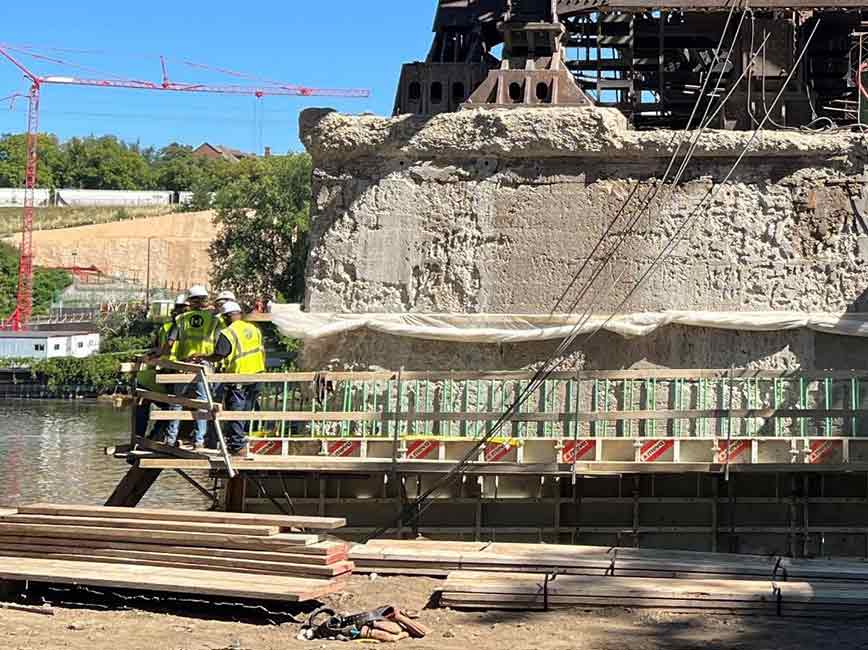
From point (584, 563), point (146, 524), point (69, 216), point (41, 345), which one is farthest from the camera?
point (69, 216)

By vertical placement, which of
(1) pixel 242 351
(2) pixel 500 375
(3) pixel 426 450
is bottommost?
(3) pixel 426 450

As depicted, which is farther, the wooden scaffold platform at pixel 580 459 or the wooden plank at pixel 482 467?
the wooden scaffold platform at pixel 580 459

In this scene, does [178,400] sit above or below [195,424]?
above

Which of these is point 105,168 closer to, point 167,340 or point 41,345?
point 41,345

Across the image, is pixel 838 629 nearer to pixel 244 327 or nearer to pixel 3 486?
pixel 244 327

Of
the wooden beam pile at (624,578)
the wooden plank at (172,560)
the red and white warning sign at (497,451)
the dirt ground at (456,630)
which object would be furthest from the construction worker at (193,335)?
the dirt ground at (456,630)

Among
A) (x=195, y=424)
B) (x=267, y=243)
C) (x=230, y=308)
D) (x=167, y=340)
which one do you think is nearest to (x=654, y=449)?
(x=230, y=308)

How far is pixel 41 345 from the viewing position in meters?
68.2

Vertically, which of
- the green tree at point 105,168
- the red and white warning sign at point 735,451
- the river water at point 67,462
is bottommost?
the river water at point 67,462

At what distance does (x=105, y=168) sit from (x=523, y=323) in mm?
131018

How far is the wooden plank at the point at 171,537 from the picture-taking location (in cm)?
974

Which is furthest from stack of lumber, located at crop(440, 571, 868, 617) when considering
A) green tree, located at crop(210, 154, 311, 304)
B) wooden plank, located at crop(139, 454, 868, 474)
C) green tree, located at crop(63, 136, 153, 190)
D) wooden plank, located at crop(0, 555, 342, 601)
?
green tree, located at crop(63, 136, 153, 190)

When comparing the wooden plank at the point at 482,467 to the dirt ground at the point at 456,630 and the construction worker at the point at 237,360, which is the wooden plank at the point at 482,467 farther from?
the dirt ground at the point at 456,630

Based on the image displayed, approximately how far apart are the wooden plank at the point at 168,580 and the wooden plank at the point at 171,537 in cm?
25
